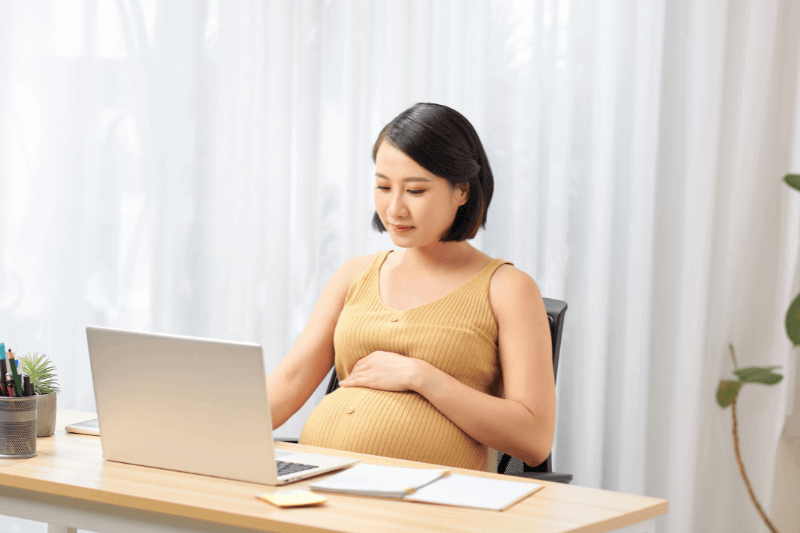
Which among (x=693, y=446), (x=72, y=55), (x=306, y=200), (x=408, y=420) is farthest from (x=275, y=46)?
(x=693, y=446)

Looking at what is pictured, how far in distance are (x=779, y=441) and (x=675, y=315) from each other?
0.38m

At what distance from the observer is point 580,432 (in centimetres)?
221

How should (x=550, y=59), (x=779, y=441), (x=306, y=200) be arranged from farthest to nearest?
(x=306, y=200) < (x=550, y=59) < (x=779, y=441)

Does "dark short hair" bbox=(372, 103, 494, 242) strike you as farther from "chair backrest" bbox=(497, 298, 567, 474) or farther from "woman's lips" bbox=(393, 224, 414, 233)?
"chair backrest" bbox=(497, 298, 567, 474)

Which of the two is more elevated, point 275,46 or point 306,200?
point 275,46

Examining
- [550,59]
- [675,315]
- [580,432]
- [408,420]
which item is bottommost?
[580,432]

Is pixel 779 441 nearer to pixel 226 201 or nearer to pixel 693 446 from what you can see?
pixel 693 446

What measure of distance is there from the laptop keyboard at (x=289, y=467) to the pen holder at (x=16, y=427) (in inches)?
15.1

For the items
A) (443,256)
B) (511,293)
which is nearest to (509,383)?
(511,293)

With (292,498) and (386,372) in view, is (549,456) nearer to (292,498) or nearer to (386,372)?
(386,372)

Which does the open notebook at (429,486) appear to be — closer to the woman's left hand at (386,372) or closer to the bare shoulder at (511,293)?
the woman's left hand at (386,372)

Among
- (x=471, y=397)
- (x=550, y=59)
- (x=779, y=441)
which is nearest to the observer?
(x=471, y=397)

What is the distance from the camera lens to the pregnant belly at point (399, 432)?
61.8 inches

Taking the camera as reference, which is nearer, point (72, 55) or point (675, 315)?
point (675, 315)
